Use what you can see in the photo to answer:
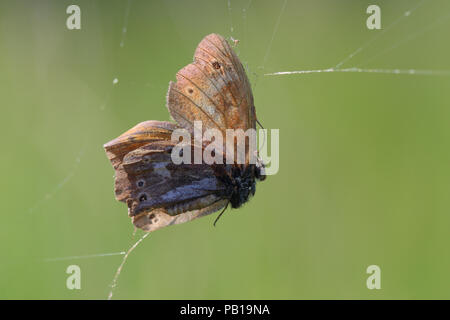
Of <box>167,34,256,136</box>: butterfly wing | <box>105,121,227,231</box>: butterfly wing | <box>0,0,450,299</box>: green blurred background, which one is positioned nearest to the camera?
<box>167,34,256,136</box>: butterfly wing

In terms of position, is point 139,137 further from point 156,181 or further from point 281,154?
point 281,154

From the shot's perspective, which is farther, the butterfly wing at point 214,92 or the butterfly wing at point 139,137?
the butterfly wing at point 139,137

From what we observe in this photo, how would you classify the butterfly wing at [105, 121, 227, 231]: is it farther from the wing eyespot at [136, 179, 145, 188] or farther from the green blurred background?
the green blurred background

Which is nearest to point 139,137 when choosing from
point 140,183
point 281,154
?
point 140,183

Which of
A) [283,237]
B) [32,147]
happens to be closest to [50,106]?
[32,147]

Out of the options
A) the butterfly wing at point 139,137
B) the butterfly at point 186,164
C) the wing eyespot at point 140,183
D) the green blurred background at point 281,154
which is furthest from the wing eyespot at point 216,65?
the green blurred background at point 281,154

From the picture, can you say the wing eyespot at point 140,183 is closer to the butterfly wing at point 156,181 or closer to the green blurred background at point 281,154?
the butterfly wing at point 156,181

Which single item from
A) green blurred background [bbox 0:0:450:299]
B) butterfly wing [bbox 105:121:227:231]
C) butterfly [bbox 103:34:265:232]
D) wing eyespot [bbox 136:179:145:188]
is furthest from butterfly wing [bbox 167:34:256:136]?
green blurred background [bbox 0:0:450:299]
